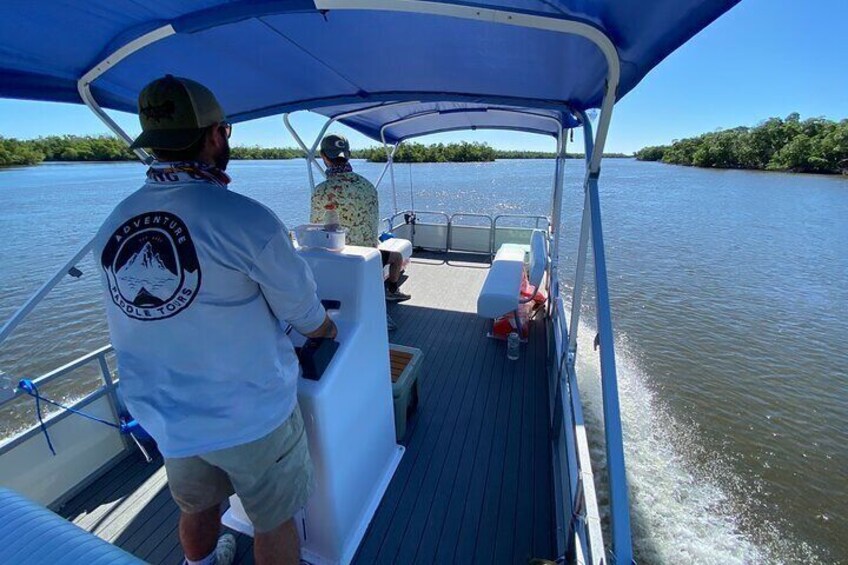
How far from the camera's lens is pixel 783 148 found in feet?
144

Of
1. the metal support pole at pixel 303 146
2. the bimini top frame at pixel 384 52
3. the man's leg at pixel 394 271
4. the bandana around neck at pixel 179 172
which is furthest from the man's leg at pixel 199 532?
the man's leg at pixel 394 271

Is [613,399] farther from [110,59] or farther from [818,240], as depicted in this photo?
[818,240]

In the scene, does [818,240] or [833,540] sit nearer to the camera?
[833,540]

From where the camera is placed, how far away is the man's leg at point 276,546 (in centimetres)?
138

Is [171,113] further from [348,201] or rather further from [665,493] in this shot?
[665,493]

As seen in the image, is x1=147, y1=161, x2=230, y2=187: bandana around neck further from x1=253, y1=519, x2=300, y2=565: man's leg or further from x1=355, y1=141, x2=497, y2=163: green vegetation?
x1=355, y1=141, x2=497, y2=163: green vegetation

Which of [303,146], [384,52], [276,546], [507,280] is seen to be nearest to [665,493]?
[507,280]

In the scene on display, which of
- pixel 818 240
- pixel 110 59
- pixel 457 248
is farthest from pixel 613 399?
pixel 818 240

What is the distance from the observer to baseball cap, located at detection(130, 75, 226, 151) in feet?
3.43

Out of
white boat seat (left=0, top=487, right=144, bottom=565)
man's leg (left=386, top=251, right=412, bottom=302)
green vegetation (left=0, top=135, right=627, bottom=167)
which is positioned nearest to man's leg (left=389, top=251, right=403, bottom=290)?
man's leg (left=386, top=251, right=412, bottom=302)

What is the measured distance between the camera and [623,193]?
23.9m

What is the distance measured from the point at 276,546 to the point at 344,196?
2.06m

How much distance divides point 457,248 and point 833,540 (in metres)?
5.45

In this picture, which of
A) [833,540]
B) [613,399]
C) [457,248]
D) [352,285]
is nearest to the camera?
[613,399]
